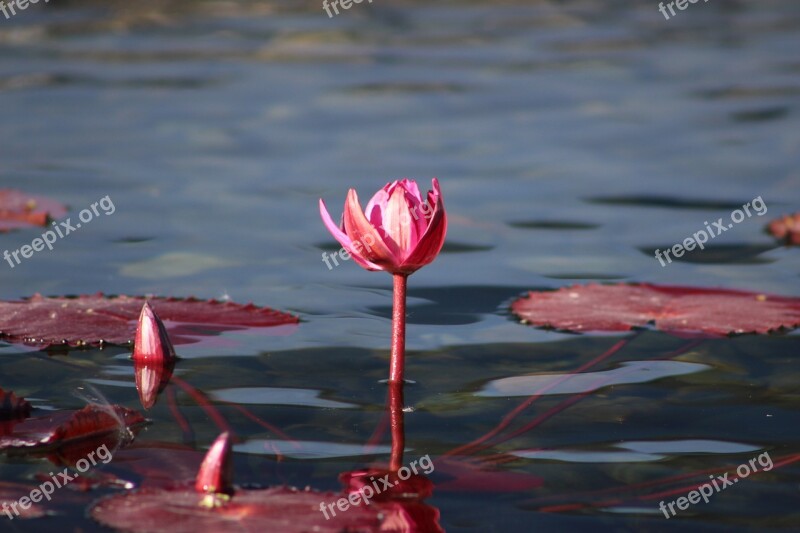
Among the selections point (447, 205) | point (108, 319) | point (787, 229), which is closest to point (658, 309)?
point (787, 229)

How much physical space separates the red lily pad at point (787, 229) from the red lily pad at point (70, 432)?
7.33ft

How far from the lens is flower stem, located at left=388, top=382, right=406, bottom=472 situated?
6.02 ft

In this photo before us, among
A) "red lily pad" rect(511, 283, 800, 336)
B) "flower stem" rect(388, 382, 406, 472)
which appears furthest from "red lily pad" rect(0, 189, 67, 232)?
"flower stem" rect(388, 382, 406, 472)

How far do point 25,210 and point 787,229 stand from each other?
2421 mm

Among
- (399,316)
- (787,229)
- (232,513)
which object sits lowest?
(787,229)

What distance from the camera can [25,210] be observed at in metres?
3.58

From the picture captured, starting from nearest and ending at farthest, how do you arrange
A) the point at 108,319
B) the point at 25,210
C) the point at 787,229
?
the point at 108,319 → the point at 787,229 → the point at 25,210

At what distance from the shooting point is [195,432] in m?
1.93

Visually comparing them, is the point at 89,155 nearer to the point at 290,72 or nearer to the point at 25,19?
the point at 290,72

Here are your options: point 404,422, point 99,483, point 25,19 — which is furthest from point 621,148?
point 25,19

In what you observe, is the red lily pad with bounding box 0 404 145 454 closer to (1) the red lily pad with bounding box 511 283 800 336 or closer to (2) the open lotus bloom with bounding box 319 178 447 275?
(2) the open lotus bloom with bounding box 319 178 447 275

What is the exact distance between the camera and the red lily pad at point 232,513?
1438 mm

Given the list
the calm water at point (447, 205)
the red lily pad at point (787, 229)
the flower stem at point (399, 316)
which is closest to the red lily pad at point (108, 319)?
the calm water at point (447, 205)

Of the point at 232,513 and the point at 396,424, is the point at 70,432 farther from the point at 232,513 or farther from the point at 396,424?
the point at 396,424
